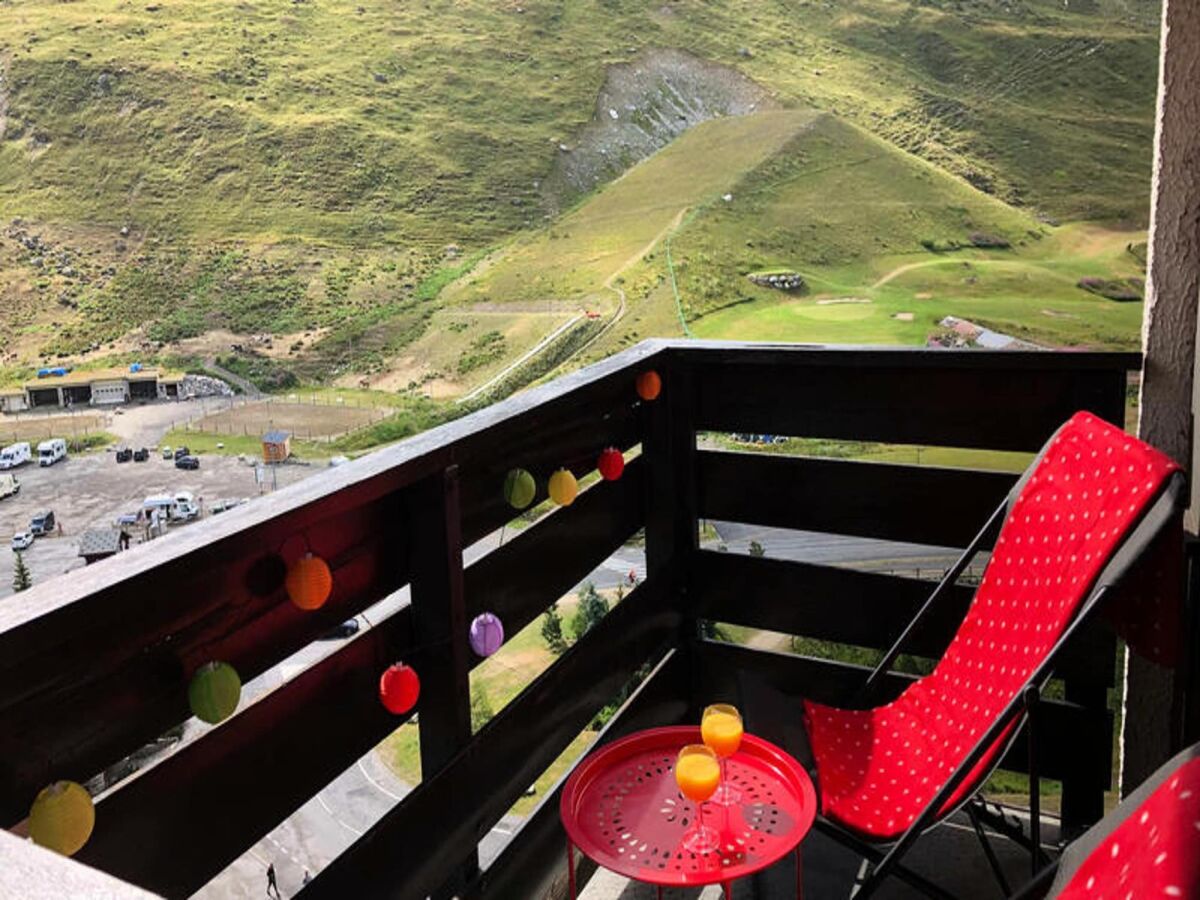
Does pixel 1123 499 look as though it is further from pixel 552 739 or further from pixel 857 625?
pixel 552 739

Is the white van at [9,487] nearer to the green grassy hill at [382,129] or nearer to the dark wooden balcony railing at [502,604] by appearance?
the green grassy hill at [382,129]

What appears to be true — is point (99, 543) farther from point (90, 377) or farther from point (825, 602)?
point (90, 377)

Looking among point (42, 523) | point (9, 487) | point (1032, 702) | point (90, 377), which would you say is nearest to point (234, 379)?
point (90, 377)

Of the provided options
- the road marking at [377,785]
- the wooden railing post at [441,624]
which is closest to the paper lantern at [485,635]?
the wooden railing post at [441,624]

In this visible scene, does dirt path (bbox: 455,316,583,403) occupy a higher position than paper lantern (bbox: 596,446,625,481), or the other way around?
paper lantern (bbox: 596,446,625,481)

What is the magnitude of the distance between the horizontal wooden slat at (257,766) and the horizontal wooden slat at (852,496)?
896 mm

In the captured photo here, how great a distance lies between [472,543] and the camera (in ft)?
5.44

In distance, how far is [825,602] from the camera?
2.42 metres

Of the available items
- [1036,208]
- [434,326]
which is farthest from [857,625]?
[1036,208]

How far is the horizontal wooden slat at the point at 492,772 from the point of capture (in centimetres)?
137

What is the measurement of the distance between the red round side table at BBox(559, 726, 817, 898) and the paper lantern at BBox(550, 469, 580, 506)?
48 cm

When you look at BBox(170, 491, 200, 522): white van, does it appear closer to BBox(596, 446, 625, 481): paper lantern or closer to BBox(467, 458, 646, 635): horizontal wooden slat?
BBox(467, 458, 646, 635): horizontal wooden slat

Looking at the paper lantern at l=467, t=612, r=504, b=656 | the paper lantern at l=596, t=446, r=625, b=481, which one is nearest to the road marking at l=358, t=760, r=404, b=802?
the paper lantern at l=467, t=612, r=504, b=656

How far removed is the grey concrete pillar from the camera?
199cm
